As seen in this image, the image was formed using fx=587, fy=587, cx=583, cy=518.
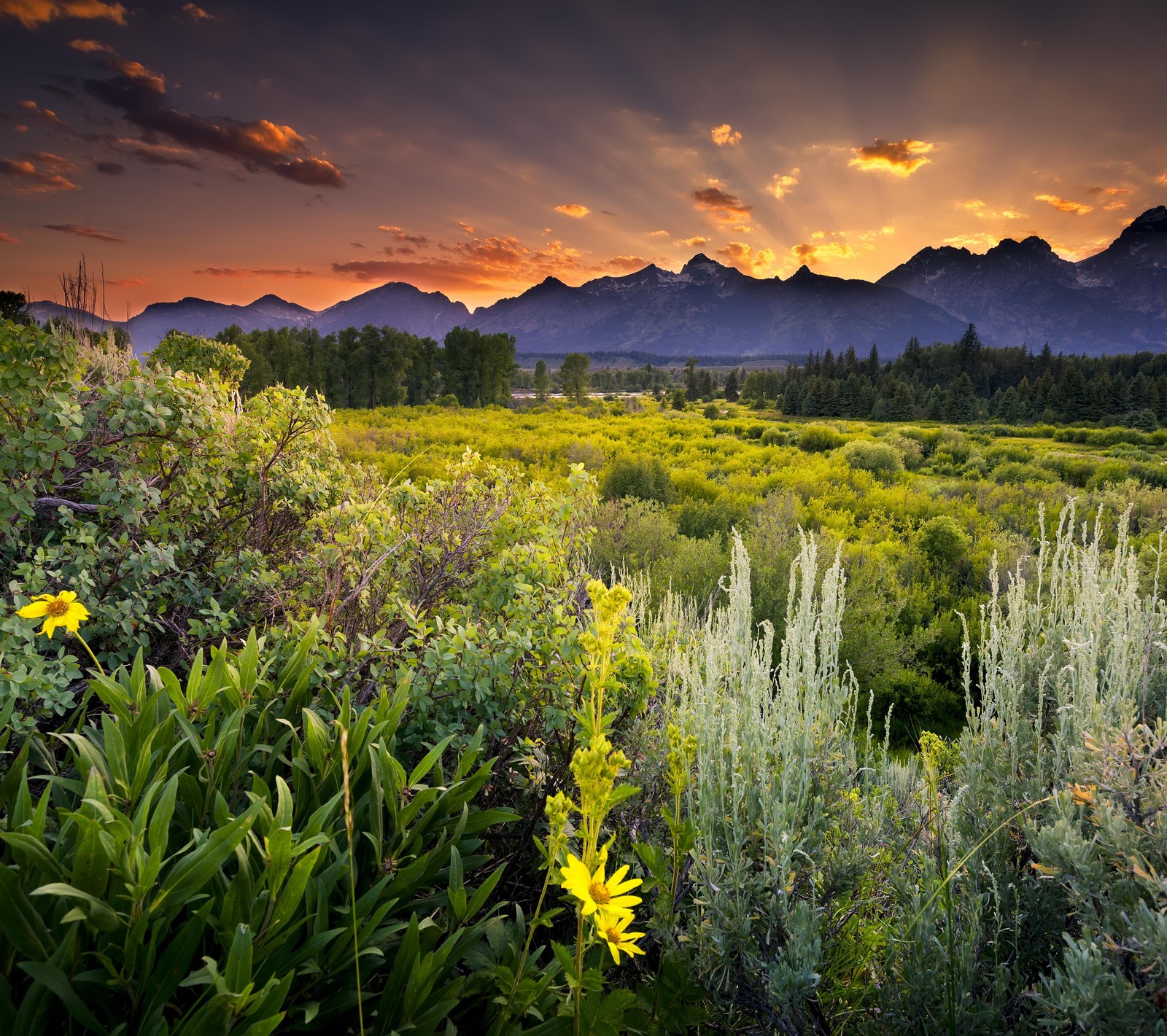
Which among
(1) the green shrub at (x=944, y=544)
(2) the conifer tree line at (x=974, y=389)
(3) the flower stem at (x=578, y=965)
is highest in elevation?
(2) the conifer tree line at (x=974, y=389)

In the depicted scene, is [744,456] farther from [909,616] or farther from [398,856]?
[398,856]

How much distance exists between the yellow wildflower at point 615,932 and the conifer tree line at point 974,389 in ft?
185

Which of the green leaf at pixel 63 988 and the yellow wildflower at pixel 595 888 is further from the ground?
the yellow wildflower at pixel 595 888

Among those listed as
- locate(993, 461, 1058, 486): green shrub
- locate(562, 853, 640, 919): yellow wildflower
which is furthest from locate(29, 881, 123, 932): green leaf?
locate(993, 461, 1058, 486): green shrub

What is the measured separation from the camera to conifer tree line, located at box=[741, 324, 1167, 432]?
2023 inches

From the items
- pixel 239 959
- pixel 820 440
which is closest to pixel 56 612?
pixel 239 959

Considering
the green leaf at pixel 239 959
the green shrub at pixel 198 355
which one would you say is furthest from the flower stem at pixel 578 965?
the green shrub at pixel 198 355

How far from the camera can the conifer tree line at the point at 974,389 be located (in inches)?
2023

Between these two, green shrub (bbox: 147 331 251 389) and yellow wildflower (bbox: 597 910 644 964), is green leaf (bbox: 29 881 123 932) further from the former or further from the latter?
green shrub (bbox: 147 331 251 389)

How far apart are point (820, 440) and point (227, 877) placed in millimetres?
29211

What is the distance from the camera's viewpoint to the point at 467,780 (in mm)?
1795

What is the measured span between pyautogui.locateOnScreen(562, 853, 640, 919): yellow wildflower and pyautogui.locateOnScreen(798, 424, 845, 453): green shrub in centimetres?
2794

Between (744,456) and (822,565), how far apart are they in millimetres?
13004

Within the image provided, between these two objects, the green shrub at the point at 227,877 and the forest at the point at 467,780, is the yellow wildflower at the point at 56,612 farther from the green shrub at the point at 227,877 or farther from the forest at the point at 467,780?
the green shrub at the point at 227,877
